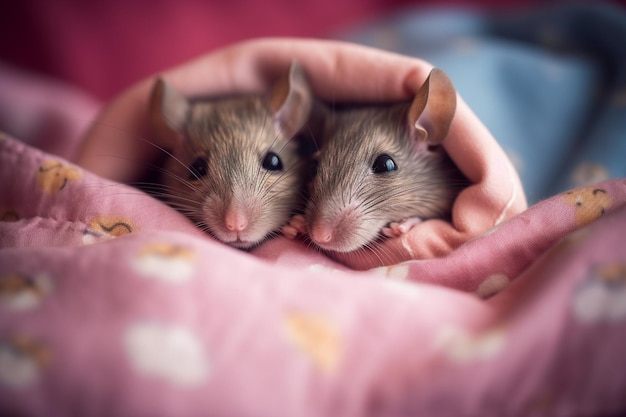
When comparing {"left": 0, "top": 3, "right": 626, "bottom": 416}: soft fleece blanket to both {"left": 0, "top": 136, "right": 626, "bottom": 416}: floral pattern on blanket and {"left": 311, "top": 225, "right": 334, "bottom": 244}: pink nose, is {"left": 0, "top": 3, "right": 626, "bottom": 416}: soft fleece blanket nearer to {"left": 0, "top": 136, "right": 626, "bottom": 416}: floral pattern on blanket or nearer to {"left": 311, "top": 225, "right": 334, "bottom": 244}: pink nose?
{"left": 0, "top": 136, "right": 626, "bottom": 416}: floral pattern on blanket

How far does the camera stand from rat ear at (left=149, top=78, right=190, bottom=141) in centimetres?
205

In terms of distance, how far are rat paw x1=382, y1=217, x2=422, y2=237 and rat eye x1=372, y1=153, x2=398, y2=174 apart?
0.20 m

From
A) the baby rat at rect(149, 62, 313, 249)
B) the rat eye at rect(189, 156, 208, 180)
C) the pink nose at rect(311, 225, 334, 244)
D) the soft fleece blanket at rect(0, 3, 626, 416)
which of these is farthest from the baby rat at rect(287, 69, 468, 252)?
the soft fleece blanket at rect(0, 3, 626, 416)

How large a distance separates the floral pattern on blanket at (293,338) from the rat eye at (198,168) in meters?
0.78

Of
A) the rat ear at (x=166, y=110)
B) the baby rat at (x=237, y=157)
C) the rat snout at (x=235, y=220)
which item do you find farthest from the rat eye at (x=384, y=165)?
the rat ear at (x=166, y=110)

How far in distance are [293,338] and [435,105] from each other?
1027 mm

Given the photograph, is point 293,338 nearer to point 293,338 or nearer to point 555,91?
point 293,338

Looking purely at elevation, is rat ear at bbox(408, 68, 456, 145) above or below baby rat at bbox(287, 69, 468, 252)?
above

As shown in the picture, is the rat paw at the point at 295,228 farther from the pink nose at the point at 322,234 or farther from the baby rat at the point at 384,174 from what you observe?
the pink nose at the point at 322,234

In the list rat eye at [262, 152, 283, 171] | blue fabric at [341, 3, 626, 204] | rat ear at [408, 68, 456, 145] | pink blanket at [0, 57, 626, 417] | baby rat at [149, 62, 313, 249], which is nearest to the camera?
pink blanket at [0, 57, 626, 417]

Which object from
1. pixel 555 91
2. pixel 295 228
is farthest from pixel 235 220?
pixel 555 91

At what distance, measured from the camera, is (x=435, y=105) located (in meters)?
1.73

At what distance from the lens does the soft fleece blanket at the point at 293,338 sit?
100cm

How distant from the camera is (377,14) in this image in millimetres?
3654
